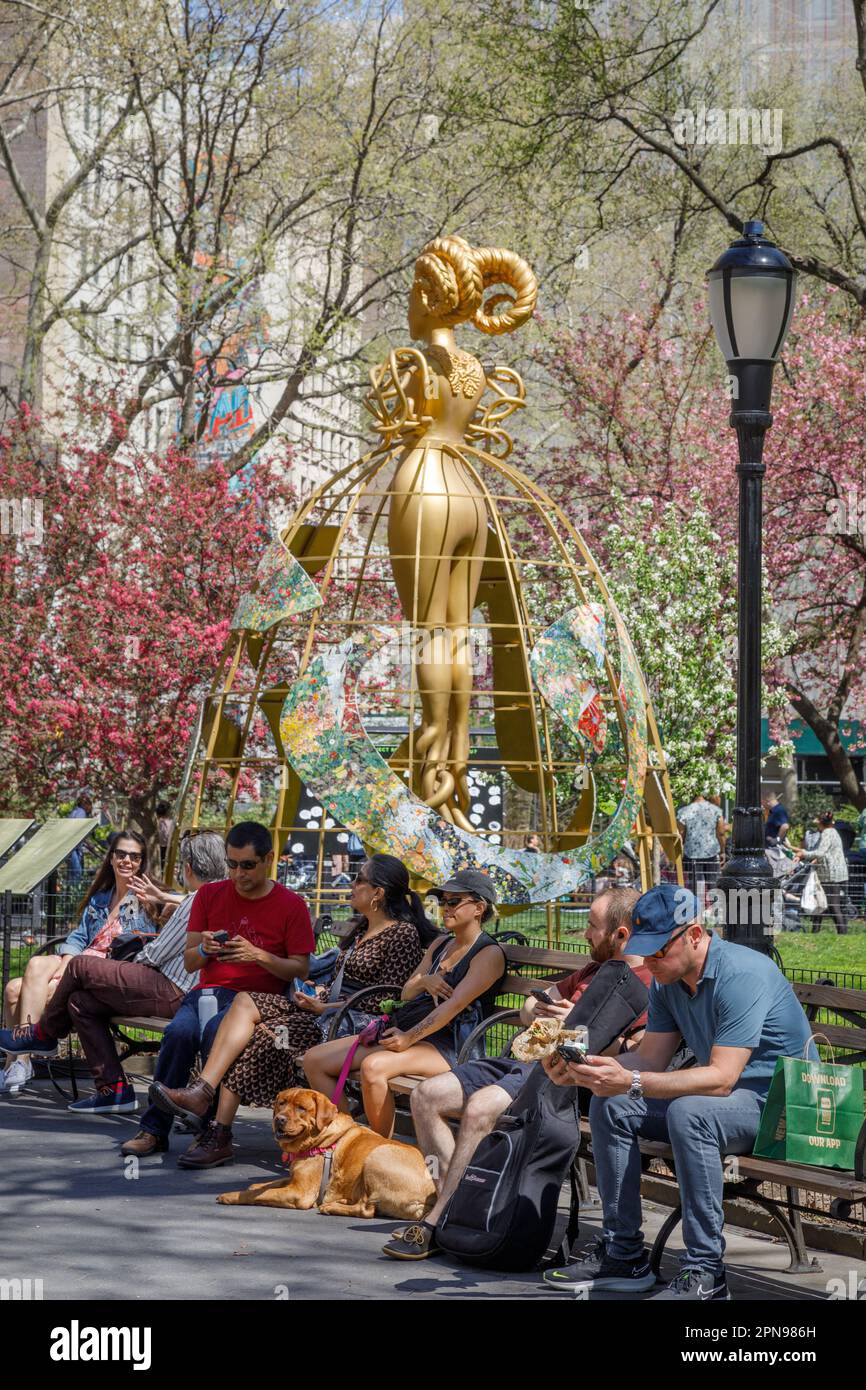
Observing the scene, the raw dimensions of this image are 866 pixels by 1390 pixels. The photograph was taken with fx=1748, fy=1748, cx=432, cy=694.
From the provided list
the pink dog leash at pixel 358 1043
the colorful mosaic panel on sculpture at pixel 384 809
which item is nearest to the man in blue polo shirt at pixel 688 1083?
the pink dog leash at pixel 358 1043

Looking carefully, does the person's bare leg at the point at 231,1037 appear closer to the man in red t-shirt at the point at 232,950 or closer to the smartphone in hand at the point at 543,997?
the man in red t-shirt at the point at 232,950

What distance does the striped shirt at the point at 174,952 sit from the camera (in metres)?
8.31

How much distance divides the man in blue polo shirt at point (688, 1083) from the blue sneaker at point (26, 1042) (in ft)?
13.1

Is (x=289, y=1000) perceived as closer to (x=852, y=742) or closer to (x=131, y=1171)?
(x=131, y=1171)

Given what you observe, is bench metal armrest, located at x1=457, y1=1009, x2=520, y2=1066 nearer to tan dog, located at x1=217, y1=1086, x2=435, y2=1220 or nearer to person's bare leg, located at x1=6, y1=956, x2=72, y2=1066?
tan dog, located at x1=217, y1=1086, x2=435, y2=1220

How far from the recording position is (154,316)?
2194 centimetres

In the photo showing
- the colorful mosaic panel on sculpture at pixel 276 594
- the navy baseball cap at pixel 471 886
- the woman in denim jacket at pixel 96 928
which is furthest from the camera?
the colorful mosaic panel on sculpture at pixel 276 594

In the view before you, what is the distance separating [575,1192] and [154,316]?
58.6ft

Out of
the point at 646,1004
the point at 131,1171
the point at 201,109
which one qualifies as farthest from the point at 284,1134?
the point at 201,109

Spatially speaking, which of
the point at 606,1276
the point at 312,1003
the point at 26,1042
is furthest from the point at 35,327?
the point at 606,1276

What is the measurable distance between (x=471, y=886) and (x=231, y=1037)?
1248 millimetres

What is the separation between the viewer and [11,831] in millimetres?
10492

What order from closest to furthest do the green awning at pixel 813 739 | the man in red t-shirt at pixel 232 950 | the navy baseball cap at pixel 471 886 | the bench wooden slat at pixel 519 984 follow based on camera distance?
the navy baseball cap at pixel 471 886 < the bench wooden slat at pixel 519 984 < the man in red t-shirt at pixel 232 950 < the green awning at pixel 813 739

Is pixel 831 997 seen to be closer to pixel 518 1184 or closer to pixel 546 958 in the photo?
pixel 518 1184
